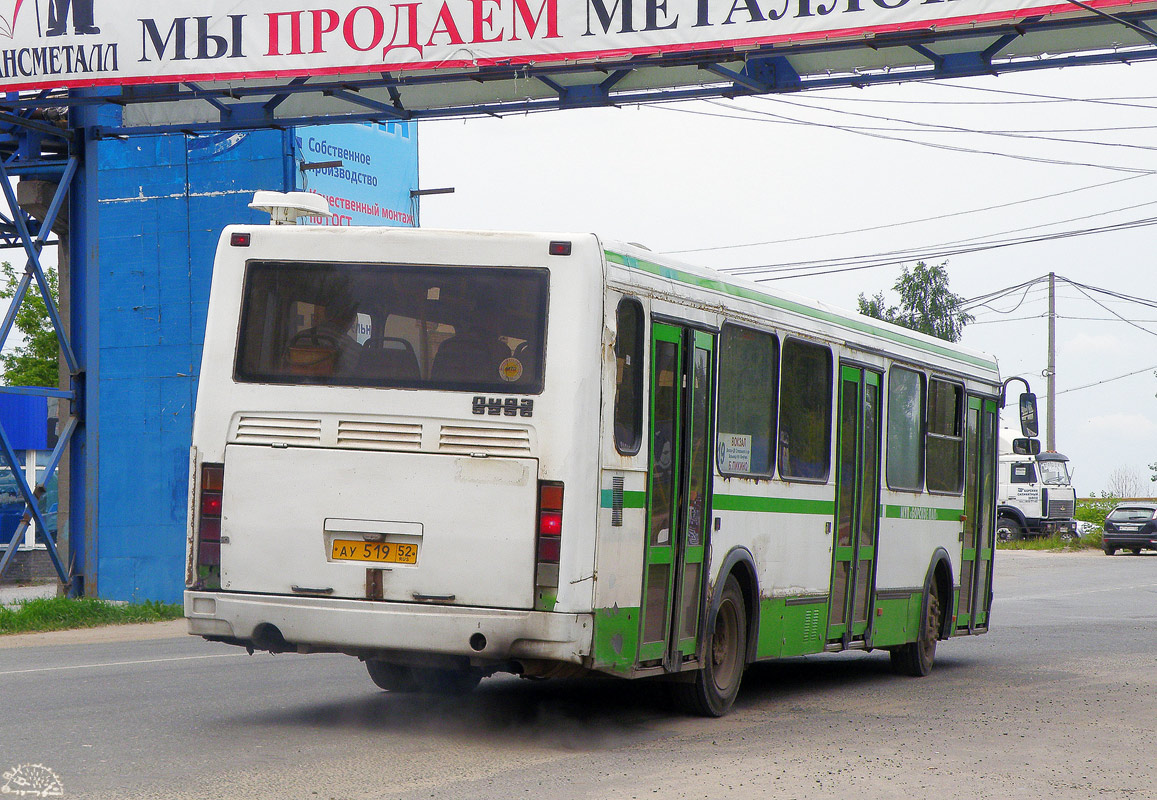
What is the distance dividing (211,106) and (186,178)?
4.42ft

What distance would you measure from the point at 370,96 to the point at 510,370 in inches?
444

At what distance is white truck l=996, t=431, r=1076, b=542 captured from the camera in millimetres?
46531

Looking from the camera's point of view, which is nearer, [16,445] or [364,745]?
[364,745]

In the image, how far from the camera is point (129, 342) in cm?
2017

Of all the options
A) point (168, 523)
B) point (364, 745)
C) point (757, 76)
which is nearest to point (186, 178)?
point (168, 523)

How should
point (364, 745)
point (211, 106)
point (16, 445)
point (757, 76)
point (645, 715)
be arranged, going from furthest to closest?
point (16, 445)
point (211, 106)
point (757, 76)
point (645, 715)
point (364, 745)

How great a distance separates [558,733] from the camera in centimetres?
867

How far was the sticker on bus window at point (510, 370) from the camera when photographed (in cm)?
798

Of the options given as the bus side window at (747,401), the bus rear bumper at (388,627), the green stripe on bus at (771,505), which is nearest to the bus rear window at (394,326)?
the bus rear bumper at (388,627)

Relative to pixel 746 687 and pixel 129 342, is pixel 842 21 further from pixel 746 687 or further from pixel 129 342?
pixel 129 342

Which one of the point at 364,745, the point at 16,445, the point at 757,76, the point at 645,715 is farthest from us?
the point at 16,445

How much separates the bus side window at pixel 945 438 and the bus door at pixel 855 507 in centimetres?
146

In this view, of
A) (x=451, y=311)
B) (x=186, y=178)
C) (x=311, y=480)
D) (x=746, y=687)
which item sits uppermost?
(x=186, y=178)

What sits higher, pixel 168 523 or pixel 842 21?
pixel 842 21
